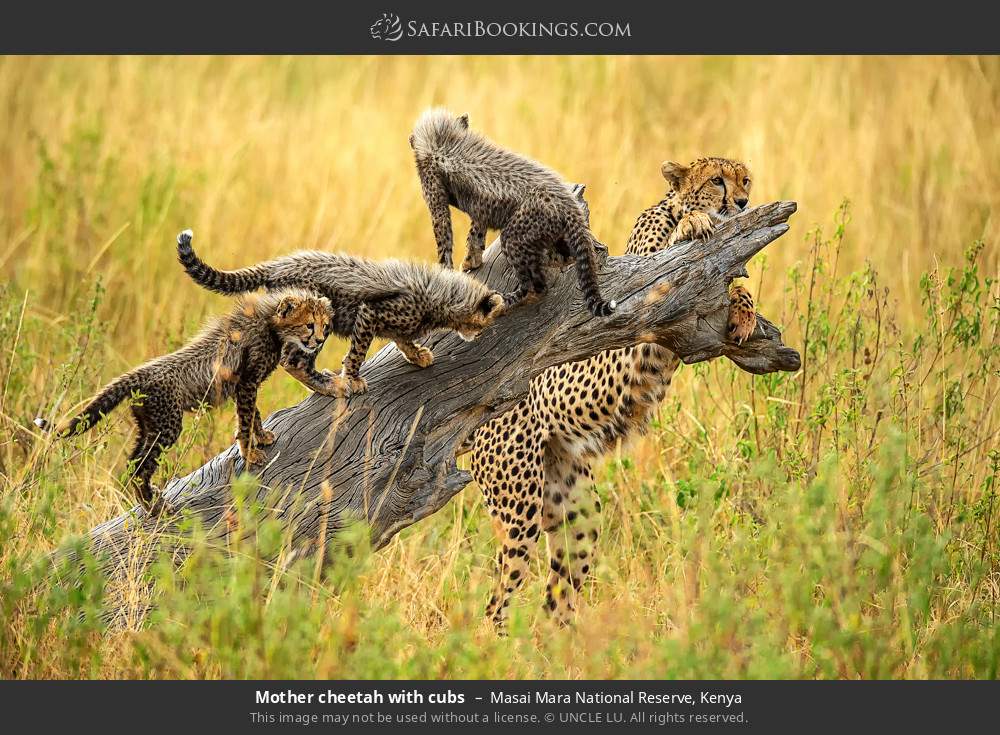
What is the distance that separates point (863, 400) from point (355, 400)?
7.52 feet

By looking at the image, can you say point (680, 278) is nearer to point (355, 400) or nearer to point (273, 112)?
point (355, 400)

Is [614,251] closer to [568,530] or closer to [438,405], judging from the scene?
[568,530]

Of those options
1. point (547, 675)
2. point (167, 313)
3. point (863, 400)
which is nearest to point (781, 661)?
point (547, 675)

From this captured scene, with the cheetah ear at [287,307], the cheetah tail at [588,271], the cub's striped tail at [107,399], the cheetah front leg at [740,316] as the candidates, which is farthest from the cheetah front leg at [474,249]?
the cub's striped tail at [107,399]

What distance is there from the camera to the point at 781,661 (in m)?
3.43

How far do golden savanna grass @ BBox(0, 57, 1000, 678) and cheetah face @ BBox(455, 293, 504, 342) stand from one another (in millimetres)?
902

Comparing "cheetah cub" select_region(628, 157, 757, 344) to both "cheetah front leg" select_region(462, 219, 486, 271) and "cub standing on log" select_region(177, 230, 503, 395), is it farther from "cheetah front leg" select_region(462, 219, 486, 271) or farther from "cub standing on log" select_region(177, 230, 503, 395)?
"cub standing on log" select_region(177, 230, 503, 395)

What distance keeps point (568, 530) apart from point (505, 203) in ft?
5.71

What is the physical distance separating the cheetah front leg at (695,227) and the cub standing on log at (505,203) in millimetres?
522

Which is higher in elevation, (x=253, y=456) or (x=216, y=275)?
(x=216, y=275)

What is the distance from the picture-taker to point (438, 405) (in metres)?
4.34

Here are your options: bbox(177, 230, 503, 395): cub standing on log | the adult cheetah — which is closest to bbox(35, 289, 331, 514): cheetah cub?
bbox(177, 230, 503, 395): cub standing on log

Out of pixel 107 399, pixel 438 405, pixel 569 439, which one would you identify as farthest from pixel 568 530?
pixel 107 399

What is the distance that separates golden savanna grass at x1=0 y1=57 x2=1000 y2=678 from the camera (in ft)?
13.0
